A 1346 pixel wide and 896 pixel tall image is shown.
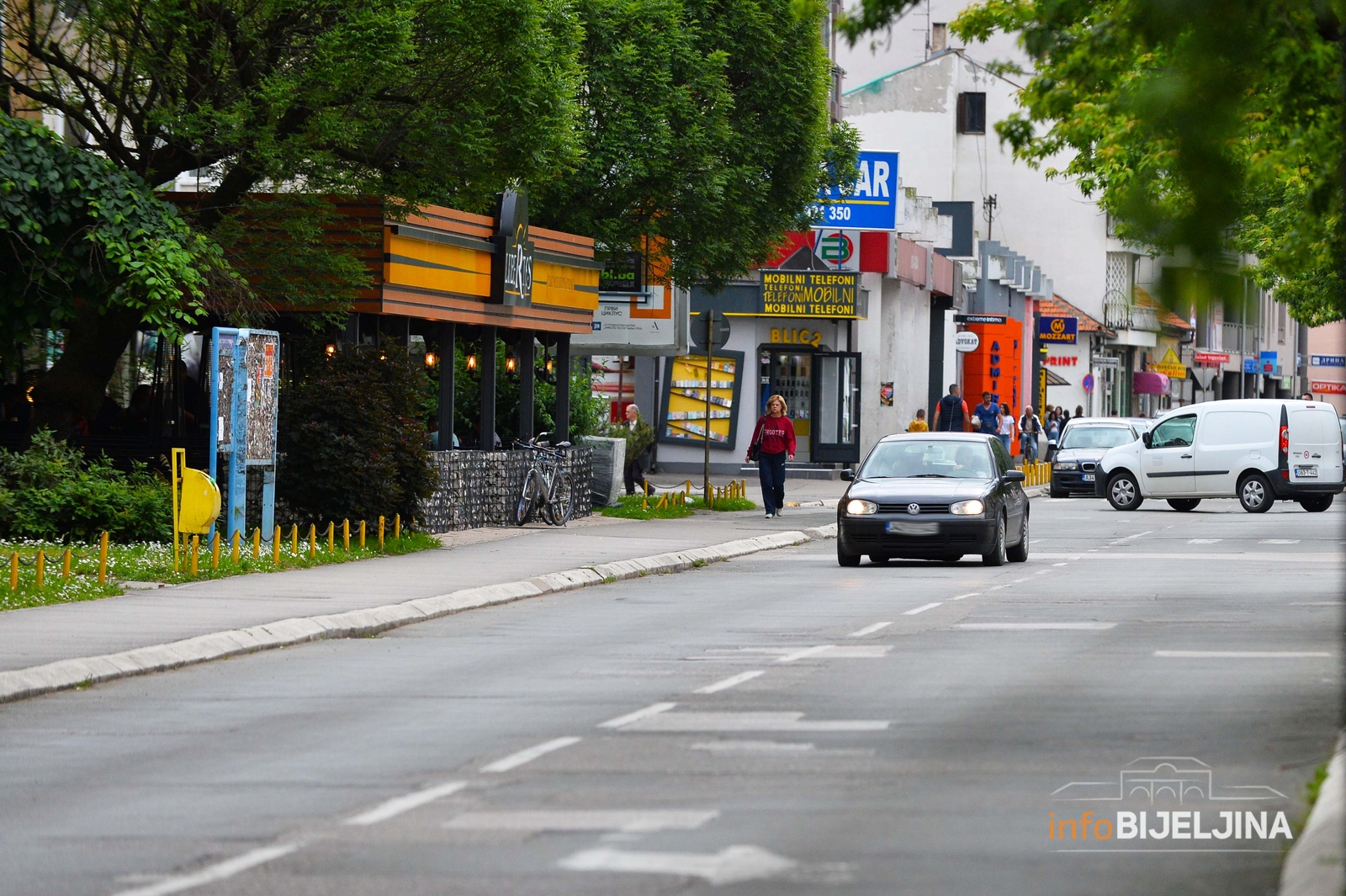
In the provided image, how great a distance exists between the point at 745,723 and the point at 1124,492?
28363 millimetres

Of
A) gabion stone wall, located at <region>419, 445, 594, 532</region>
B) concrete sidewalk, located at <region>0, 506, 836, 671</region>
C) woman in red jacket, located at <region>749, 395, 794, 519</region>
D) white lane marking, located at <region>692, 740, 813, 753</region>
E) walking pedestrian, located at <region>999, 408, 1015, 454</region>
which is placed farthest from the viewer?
walking pedestrian, located at <region>999, 408, 1015, 454</region>

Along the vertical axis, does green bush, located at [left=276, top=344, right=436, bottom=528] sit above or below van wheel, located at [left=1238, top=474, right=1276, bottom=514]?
above

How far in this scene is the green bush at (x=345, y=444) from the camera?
73.2 feet

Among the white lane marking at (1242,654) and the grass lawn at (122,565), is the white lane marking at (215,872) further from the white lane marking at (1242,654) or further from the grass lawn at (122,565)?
the grass lawn at (122,565)

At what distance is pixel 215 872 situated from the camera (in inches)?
271

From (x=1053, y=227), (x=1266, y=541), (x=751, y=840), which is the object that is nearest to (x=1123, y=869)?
(x=751, y=840)

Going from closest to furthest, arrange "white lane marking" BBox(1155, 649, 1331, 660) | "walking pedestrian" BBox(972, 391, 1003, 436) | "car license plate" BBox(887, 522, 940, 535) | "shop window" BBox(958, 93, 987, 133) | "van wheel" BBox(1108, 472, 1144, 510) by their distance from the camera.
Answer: "white lane marking" BBox(1155, 649, 1331, 660)
"car license plate" BBox(887, 522, 940, 535)
"van wheel" BBox(1108, 472, 1144, 510)
"walking pedestrian" BBox(972, 391, 1003, 436)
"shop window" BBox(958, 93, 987, 133)

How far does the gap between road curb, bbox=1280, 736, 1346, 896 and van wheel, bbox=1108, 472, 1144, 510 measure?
30.1 metres

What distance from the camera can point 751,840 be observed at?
725cm

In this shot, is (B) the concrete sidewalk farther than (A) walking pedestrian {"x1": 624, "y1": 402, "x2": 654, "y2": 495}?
No

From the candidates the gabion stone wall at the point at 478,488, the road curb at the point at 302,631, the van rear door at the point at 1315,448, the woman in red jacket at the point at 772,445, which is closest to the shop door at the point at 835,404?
the van rear door at the point at 1315,448

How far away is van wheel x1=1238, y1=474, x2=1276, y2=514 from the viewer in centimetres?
3544

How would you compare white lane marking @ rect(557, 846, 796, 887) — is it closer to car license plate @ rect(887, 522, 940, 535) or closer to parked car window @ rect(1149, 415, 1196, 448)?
car license plate @ rect(887, 522, 940, 535)

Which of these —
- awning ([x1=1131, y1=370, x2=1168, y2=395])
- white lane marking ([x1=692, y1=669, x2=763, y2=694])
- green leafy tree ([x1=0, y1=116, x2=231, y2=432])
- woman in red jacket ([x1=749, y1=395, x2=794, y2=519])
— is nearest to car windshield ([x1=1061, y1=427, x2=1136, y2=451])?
woman in red jacket ([x1=749, y1=395, x2=794, y2=519])
